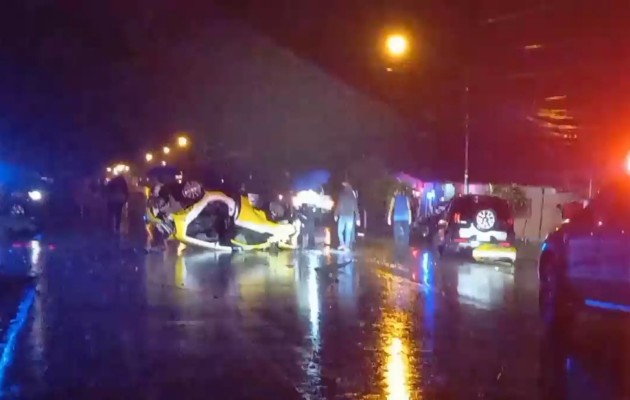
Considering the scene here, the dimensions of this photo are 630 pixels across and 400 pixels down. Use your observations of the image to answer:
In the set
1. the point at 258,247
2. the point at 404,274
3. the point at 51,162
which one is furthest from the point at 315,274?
the point at 51,162

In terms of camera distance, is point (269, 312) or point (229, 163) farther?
point (229, 163)

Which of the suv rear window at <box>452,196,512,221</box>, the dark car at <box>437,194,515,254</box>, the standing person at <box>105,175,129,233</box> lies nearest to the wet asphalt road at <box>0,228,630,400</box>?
the dark car at <box>437,194,515,254</box>

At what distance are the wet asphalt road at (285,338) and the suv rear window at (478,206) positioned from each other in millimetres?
4194

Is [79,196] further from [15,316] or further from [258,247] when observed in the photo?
[15,316]

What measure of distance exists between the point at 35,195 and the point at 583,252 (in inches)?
846

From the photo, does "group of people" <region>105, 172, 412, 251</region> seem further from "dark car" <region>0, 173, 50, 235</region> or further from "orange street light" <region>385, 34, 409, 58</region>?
"orange street light" <region>385, 34, 409, 58</region>

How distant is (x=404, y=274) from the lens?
18891 mm

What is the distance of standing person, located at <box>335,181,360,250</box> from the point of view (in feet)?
82.0

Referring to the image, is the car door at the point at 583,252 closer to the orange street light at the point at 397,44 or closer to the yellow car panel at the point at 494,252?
the yellow car panel at the point at 494,252

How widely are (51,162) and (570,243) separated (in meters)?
54.5

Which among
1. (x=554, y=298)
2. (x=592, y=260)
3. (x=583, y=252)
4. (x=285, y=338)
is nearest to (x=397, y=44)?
(x=554, y=298)

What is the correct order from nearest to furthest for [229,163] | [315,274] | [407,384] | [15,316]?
[407,384] < [15,316] < [315,274] < [229,163]

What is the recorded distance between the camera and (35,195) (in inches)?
1183

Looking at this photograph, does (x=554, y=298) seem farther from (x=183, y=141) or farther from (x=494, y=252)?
(x=183, y=141)
